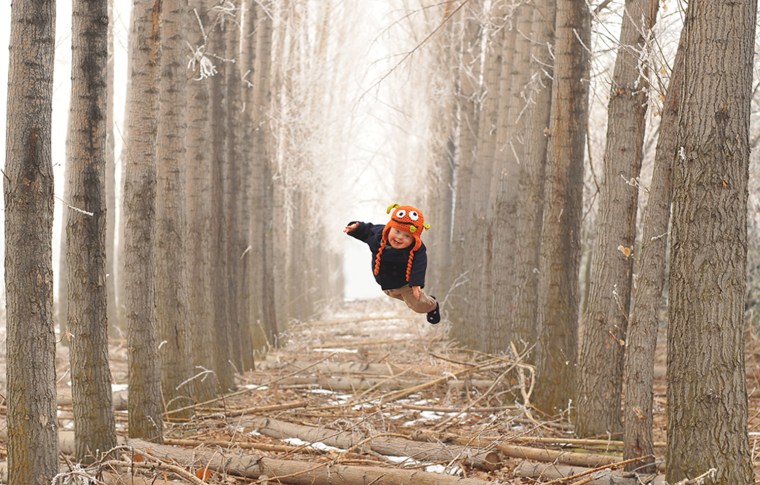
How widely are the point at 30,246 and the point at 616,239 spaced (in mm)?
4694

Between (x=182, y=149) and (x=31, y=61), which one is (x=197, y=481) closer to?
(x=31, y=61)

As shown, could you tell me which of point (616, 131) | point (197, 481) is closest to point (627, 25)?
point (616, 131)

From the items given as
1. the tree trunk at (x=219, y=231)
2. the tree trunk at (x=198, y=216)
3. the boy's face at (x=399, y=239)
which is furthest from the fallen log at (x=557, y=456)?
the tree trunk at (x=219, y=231)

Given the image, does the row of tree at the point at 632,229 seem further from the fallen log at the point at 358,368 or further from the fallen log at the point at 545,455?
the fallen log at the point at 358,368

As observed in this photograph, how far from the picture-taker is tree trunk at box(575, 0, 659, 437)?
8.07 metres

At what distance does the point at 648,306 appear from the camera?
22.9 feet

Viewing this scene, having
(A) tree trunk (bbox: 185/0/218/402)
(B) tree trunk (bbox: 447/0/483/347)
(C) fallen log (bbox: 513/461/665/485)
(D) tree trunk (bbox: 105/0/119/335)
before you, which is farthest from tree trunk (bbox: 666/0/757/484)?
(D) tree trunk (bbox: 105/0/119/335)

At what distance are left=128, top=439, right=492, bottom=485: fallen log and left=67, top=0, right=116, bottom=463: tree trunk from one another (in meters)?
0.51

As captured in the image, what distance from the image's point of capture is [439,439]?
8.45 meters

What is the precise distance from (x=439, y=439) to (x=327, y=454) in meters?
0.98

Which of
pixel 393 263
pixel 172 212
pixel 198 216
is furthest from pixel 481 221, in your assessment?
pixel 393 263

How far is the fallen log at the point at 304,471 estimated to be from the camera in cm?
681

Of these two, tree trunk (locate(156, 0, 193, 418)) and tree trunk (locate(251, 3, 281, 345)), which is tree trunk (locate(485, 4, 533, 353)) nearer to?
tree trunk (locate(251, 3, 281, 345))

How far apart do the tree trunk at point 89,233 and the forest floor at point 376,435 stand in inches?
15.9
